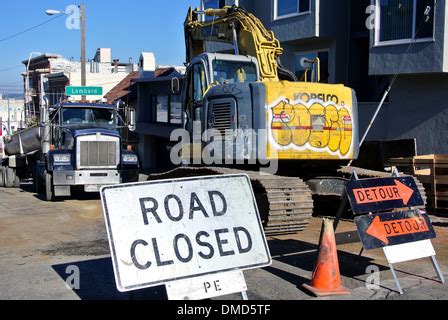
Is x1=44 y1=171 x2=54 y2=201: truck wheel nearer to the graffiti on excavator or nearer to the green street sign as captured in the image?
the green street sign

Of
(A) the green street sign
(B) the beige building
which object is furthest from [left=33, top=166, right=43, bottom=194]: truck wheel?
(B) the beige building

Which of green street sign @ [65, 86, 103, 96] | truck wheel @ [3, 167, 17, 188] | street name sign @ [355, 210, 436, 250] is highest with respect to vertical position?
green street sign @ [65, 86, 103, 96]

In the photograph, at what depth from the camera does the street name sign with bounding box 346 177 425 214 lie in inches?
245

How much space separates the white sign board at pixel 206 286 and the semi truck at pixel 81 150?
366 inches

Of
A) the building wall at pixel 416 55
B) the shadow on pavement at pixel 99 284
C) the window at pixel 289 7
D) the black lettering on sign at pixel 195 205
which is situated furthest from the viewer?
the window at pixel 289 7

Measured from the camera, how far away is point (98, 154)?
14.0m

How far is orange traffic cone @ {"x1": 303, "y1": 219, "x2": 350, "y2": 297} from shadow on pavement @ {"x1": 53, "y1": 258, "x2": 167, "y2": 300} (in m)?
1.62

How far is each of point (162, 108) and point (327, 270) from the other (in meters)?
21.6

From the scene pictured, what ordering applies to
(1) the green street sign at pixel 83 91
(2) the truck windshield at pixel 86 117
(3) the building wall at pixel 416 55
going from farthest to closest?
(1) the green street sign at pixel 83 91, (2) the truck windshield at pixel 86 117, (3) the building wall at pixel 416 55

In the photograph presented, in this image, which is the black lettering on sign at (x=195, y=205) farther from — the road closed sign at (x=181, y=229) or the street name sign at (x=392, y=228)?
the street name sign at (x=392, y=228)

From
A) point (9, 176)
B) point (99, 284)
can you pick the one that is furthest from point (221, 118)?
point (9, 176)

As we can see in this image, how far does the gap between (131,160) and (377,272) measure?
8825 millimetres

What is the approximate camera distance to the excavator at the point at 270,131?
816cm

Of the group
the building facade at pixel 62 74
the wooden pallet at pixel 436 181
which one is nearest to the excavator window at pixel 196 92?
the wooden pallet at pixel 436 181
